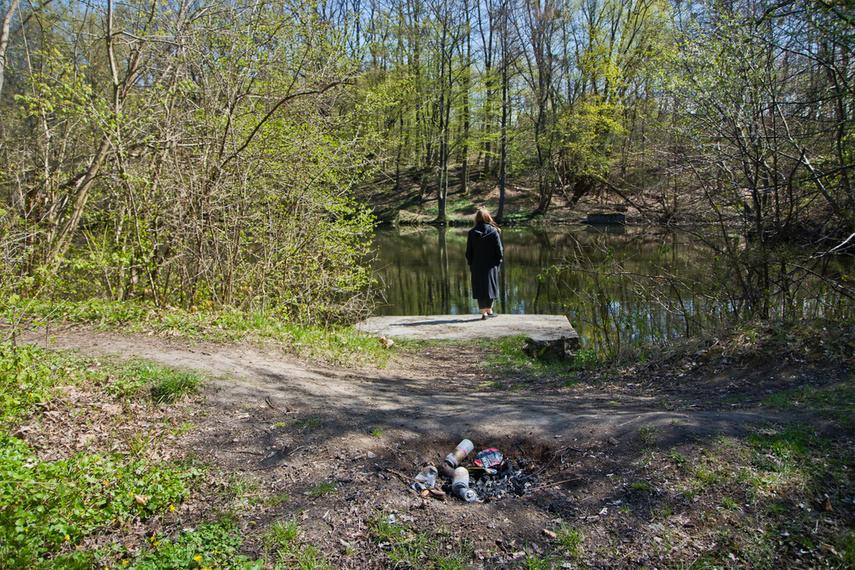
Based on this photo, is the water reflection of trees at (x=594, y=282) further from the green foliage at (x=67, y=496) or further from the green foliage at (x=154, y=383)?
the green foliage at (x=67, y=496)

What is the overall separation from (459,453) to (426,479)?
1.15 ft

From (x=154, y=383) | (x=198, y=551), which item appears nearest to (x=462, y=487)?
(x=198, y=551)

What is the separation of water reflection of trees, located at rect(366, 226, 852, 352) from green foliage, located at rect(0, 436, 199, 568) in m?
5.67

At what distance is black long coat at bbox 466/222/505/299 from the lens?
956 cm

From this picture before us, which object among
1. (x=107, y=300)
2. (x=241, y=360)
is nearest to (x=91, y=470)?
(x=241, y=360)

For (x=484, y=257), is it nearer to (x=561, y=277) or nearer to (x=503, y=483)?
(x=503, y=483)

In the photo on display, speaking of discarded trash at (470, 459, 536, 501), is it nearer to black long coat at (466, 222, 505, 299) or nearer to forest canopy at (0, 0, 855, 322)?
forest canopy at (0, 0, 855, 322)

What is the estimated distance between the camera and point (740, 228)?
26.0 feet

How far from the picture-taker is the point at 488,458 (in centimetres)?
375

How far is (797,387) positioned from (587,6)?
39.9m

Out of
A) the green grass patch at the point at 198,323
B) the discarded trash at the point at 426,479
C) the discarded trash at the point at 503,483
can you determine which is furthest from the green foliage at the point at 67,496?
the green grass patch at the point at 198,323

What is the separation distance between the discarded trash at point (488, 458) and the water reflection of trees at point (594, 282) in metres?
4.14

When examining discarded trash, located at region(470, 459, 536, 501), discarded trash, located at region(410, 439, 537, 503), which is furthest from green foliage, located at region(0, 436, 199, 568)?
discarded trash, located at region(470, 459, 536, 501)

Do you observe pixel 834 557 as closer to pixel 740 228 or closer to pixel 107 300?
pixel 740 228
